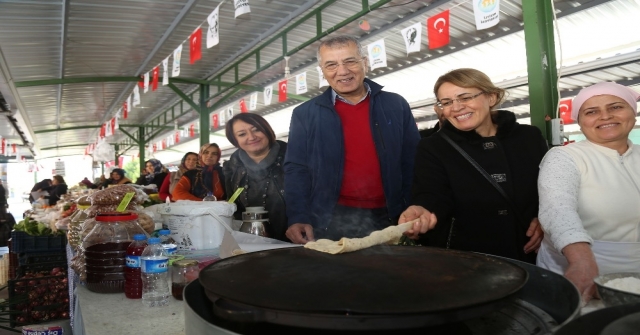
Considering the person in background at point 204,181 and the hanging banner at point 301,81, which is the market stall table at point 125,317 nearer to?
the person in background at point 204,181

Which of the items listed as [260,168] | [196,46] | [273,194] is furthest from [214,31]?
[273,194]

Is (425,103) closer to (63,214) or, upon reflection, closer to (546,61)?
(546,61)

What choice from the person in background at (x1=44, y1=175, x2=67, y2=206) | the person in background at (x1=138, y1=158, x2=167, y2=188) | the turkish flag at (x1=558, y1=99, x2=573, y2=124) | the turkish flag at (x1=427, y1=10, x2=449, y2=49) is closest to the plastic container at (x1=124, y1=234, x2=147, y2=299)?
the turkish flag at (x1=427, y1=10, x2=449, y2=49)

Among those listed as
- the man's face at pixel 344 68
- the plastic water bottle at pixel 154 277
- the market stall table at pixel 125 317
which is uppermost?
the man's face at pixel 344 68

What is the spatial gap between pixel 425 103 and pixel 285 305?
6.45 metres

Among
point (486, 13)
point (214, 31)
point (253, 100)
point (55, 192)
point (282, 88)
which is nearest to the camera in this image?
point (486, 13)

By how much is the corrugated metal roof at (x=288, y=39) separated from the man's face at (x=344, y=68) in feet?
7.10

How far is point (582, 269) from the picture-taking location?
127 centimetres

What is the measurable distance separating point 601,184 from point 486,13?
1936 millimetres

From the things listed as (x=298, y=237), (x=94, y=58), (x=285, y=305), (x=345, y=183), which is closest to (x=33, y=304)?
(x=298, y=237)

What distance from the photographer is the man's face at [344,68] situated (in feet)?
7.23

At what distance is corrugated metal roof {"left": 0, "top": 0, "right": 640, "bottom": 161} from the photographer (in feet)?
15.2

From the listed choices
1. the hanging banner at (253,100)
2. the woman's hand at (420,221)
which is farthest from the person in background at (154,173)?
the woman's hand at (420,221)

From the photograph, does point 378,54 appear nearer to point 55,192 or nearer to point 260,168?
point 260,168
